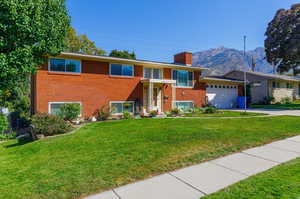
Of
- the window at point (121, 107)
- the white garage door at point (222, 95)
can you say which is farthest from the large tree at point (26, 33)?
the white garage door at point (222, 95)

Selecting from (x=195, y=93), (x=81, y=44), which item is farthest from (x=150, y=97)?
(x=81, y=44)

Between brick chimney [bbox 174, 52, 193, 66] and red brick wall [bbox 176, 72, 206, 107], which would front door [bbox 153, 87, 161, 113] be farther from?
brick chimney [bbox 174, 52, 193, 66]

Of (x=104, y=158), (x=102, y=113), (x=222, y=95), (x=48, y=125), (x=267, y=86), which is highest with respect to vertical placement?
(x=267, y=86)

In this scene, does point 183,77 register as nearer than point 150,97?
No

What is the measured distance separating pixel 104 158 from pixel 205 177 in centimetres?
294

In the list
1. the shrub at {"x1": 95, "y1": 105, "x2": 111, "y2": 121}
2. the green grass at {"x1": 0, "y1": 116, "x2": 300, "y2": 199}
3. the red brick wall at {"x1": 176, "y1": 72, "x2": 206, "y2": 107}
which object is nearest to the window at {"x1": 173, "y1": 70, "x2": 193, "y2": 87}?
the red brick wall at {"x1": 176, "y1": 72, "x2": 206, "y2": 107}

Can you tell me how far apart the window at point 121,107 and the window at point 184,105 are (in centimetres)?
489

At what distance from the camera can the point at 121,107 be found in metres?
14.6

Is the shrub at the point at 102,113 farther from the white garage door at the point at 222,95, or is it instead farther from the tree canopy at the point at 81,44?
the tree canopy at the point at 81,44

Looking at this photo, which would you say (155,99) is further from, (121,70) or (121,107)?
(121,70)

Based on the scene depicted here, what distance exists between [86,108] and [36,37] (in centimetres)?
A: 627

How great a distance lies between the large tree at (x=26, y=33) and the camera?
694 cm

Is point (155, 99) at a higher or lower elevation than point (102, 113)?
higher

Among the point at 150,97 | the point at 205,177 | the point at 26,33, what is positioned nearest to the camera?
the point at 205,177
